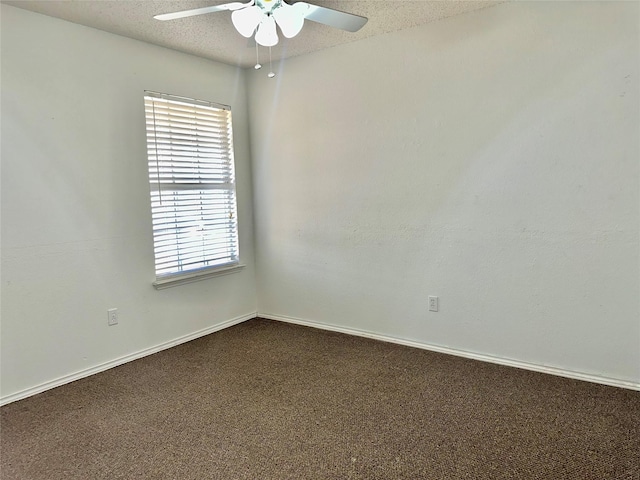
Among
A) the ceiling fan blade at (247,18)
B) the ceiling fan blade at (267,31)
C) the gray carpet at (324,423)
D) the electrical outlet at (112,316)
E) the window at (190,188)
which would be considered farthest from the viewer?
the window at (190,188)

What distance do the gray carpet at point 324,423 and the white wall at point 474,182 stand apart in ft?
1.35

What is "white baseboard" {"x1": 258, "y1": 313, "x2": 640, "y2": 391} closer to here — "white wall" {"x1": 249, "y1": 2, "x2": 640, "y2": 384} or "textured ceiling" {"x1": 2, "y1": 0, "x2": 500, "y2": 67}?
"white wall" {"x1": 249, "y1": 2, "x2": 640, "y2": 384}

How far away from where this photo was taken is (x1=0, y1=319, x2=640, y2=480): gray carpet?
73.7 inches

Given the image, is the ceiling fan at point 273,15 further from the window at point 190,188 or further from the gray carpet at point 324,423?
the gray carpet at point 324,423

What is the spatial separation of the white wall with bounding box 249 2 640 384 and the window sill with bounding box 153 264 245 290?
1.75 ft

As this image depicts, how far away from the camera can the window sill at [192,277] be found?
3.35 meters

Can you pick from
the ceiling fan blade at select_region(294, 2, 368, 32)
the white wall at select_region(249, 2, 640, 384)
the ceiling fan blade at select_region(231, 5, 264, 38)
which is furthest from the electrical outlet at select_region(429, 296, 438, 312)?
the ceiling fan blade at select_region(231, 5, 264, 38)

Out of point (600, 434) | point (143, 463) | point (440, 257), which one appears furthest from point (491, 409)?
point (143, 463)

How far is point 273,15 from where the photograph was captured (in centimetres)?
223

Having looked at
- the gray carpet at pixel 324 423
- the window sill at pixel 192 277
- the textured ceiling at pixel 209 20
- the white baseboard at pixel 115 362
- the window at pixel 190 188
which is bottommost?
the gray carpet at pixel 324 423

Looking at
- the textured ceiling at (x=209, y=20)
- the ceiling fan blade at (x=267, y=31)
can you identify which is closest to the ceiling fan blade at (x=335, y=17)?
the ceiling fan blade at (x=267, y=31)

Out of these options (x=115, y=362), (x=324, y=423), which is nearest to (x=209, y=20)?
(x=115, y=362)

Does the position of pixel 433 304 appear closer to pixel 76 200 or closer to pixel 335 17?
pixel 335 17

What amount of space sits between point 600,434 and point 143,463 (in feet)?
7.26
